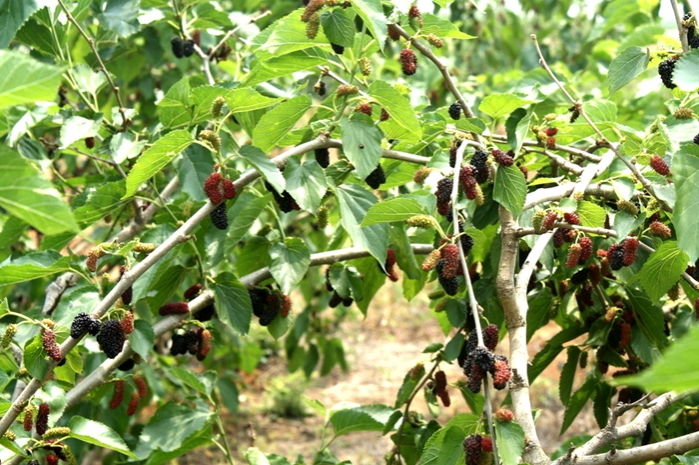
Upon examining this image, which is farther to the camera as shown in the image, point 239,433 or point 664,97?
point 239,433

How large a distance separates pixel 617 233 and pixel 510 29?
3.30 m

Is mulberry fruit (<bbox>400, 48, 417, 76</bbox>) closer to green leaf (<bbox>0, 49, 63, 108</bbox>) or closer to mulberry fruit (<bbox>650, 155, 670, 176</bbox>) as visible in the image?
mulberry fruit (<bbox>650, 155, 670, 176</bbox>)

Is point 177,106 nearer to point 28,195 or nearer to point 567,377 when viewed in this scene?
point 28,195

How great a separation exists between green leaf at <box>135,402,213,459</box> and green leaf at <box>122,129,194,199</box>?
2.04ft

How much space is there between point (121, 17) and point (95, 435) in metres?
1.07

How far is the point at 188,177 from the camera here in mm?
1686

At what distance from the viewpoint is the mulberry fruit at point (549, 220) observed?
134cm

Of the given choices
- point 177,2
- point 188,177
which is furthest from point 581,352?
point 177,2

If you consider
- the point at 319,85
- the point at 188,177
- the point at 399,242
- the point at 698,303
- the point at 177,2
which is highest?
the point at 177,2

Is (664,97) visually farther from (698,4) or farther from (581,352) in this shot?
(698,4)

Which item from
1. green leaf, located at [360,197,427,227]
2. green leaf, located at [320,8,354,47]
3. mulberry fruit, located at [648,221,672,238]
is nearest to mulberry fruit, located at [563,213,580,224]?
mulberry fruit, located at [648,221,672,238]

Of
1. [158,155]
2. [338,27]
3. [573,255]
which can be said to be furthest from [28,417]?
[573,255]

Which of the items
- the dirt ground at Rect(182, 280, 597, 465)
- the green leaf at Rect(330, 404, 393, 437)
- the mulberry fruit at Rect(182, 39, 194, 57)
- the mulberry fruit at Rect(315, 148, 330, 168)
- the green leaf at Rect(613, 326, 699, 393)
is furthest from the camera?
the dirt ground at Rect(182, 280, 597, 465)

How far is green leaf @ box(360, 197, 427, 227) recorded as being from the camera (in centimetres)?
131
